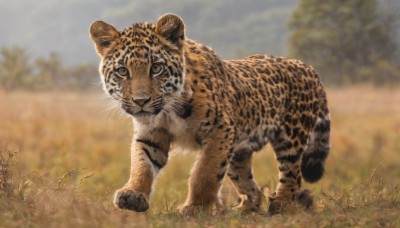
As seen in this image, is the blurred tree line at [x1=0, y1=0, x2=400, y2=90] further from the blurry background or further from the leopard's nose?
the leopard's nose

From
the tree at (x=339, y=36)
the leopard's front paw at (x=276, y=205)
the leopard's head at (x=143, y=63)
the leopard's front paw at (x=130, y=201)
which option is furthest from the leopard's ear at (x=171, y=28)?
the tree at (x=339, y=36)

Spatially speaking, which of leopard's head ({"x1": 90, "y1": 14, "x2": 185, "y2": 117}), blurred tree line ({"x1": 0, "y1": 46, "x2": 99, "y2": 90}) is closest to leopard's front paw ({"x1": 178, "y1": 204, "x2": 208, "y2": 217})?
leopard's head ({"x1": 90, "y1": 14, "x2": 185, "y2": 117})

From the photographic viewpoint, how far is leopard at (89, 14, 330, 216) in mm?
6121

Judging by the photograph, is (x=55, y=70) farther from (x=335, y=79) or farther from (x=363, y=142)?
(x=363, y=142)

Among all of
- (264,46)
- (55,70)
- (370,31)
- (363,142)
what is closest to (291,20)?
(370,31)

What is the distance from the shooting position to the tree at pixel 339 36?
58.6 m

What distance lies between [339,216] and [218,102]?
1679 mm

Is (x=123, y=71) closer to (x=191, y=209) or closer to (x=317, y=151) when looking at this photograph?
(x=191, y=209)

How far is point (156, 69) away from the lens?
6129 millimetres

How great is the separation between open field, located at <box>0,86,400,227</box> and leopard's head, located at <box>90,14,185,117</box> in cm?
41

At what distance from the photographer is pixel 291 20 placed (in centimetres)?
6059

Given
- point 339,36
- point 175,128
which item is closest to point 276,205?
point 175,128

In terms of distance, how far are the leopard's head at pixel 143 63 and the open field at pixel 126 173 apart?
16.1 inches

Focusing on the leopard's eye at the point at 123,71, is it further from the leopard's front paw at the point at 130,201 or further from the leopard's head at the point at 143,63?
the leopard's front paw at the point at 130,201
